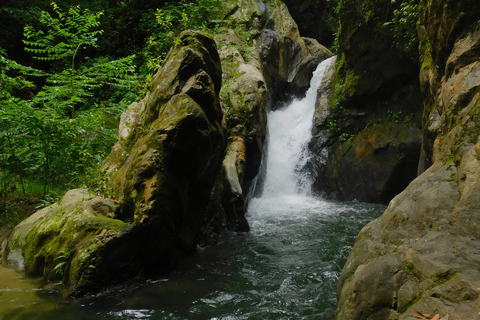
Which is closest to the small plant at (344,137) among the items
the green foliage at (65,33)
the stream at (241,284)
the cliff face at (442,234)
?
the stream at (241,284)

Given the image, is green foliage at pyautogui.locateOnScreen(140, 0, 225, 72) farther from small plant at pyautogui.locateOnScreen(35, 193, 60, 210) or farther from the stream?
the stream

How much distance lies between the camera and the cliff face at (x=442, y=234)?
2691 millimetres

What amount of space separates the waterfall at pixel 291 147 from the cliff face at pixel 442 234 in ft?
28.0

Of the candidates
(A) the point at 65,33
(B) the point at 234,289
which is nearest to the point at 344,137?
(B) the point at 234,289

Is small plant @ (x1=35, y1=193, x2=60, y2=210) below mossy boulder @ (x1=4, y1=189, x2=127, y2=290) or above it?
above

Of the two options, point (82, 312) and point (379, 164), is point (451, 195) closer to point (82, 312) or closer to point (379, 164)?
point (82, 312)

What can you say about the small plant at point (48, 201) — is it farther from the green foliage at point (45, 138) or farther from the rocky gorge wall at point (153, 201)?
the rocky gorge wall at point (153, 201)

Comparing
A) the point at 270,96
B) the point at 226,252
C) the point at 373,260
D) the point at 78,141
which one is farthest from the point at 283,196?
the point at 373,260

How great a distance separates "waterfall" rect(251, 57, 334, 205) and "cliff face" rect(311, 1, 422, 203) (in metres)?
0.66

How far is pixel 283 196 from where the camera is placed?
12.9m

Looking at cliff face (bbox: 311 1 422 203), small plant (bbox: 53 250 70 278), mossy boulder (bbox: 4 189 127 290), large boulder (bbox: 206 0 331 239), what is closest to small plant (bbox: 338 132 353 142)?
cliff face (bbox: 311 1 422 203)

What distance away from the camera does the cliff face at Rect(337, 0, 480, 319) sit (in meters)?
2.69

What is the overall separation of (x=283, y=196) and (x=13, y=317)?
1011 cm

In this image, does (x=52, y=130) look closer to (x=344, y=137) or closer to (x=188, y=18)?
(x=188, y=18)
